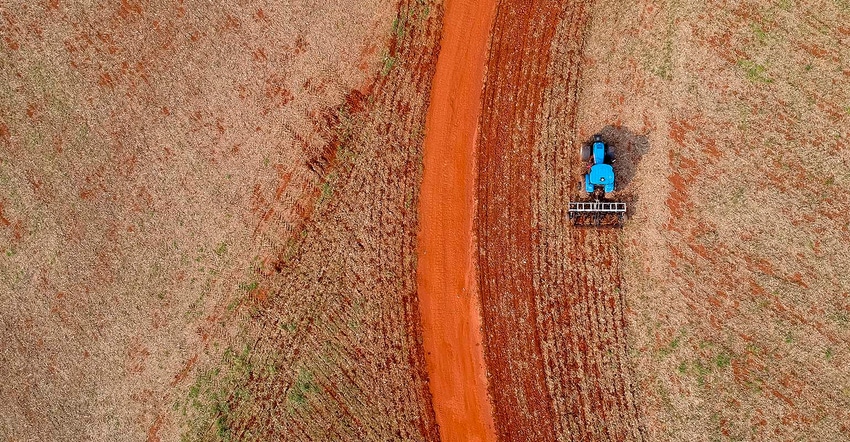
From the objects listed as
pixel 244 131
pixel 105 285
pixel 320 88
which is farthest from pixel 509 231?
pixel 105 285

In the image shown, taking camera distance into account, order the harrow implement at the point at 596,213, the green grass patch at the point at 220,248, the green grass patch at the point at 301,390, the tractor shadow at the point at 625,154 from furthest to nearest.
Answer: the green grass patch at the point at 220,248 < the green grass patch at the point at 301,390 < the tractor shadow at the point at 625,154 < the harrow implement at the point at 596,213

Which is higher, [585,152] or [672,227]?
[585,152]

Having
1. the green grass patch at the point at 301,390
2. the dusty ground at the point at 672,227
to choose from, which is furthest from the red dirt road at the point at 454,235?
the green grass patch at the point at 301,390

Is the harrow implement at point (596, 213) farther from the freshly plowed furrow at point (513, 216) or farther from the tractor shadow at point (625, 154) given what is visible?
the freshly plowed furrow at point (513, 216)

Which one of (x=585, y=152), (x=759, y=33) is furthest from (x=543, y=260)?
(x=759, y=33)

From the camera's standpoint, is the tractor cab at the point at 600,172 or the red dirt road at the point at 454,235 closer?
the tractor cab at the point at 600,172

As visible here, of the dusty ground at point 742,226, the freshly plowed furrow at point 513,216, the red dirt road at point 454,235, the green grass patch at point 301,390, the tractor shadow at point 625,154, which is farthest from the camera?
the green grass patch at point 301,390

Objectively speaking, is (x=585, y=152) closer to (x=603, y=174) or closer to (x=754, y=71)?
(x=603, y=174)

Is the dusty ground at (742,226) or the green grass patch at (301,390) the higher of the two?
the dusty ground at (742,226)
